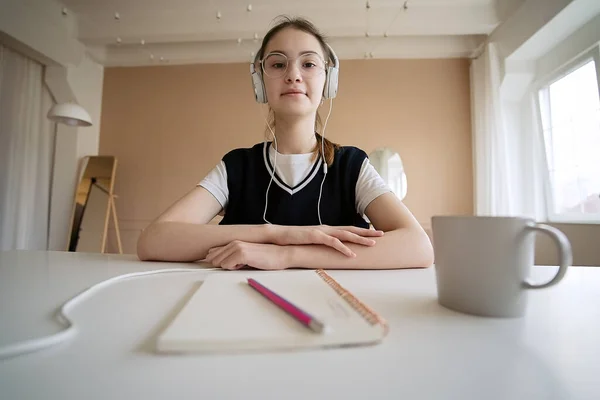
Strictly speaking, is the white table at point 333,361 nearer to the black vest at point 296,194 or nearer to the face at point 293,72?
the black vest at point 296,194

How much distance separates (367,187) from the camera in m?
0.94

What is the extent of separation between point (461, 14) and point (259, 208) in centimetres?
273

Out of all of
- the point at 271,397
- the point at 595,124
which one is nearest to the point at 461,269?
the point at 271,397

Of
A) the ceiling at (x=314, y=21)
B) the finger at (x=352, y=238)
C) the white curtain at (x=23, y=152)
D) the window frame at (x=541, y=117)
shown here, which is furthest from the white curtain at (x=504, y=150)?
the white curtain at (x=23, y=152)

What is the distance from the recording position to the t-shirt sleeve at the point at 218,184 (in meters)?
0.98

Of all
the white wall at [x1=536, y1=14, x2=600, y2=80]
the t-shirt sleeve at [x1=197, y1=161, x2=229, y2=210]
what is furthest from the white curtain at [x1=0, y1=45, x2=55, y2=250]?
the white wall at [x1=536, y1=14, x2=600, y2=80]

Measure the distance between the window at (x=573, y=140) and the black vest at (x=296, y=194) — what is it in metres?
2.08

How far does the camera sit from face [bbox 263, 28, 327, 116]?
3.11 ft

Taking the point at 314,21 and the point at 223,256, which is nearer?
the point at 223,256

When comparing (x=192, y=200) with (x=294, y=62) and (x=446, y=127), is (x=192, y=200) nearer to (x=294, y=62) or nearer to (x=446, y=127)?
(x=294, y=62)

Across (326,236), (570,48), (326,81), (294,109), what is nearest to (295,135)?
(294,109)

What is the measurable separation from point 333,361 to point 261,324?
0.26 feet

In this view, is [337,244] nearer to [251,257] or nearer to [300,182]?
[251,257]

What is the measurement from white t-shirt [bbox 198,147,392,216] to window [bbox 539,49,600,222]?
6.77 ft
